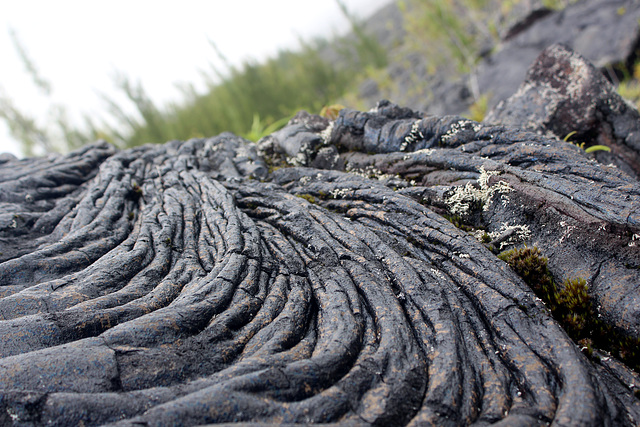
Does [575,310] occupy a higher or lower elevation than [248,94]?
lower

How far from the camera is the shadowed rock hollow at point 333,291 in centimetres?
267

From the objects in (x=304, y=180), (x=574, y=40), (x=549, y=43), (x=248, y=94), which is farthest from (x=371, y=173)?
(x=248, y=94)

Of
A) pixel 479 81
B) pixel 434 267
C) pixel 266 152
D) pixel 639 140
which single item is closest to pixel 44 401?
pixel 434 267

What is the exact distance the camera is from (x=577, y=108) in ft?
23.5

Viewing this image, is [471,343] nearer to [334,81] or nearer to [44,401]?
[44,401]

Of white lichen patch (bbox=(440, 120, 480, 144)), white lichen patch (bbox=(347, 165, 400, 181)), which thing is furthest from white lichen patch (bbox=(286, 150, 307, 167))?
white lichen patch (bbox=(440, 120, 480, 144))

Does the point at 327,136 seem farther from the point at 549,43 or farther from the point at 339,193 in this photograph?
the point at 549,43

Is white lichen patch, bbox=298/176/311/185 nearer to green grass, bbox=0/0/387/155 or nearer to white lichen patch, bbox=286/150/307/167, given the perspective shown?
white lichen patch, bbox=286/150/307/167

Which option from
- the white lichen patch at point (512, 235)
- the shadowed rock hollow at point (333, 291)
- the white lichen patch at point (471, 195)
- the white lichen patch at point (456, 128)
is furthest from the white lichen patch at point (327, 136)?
the white lichen patch at point (512, 235)

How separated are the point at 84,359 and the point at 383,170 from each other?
460 cm

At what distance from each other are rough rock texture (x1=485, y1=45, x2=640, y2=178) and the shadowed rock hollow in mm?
2587

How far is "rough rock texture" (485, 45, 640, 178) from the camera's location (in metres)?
6.69

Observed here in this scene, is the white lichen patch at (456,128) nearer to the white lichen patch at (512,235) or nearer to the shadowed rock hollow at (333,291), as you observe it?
the shadowed rock hollow at (333,291)

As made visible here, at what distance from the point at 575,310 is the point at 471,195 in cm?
176
